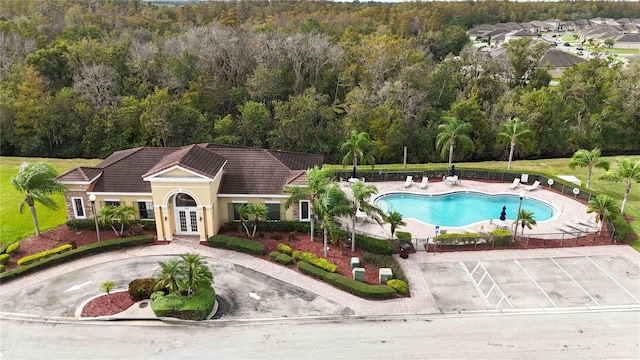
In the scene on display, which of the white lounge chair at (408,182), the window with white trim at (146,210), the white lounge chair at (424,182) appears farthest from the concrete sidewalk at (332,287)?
the white lounge chair at (408,182)

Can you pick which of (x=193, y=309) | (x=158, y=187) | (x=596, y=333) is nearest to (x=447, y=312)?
(x=596, y=333)

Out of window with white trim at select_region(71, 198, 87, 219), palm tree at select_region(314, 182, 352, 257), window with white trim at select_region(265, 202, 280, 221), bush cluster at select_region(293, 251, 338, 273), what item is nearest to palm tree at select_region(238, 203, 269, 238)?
window with white trim at select_region(265, 202, 280, 221)

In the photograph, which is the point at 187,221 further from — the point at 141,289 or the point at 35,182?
the point at 35,182

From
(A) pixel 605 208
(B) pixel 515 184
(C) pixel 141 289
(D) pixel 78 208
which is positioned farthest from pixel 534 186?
(D) pixel 78 208

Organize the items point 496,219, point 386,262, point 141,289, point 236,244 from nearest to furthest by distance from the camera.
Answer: point 141,289
point 386,262
point 236,244
point 496,219

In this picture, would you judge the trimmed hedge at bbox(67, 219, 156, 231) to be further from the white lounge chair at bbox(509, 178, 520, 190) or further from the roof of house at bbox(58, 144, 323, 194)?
the white lounge chair at bbox(509, 178, 520, 190)
